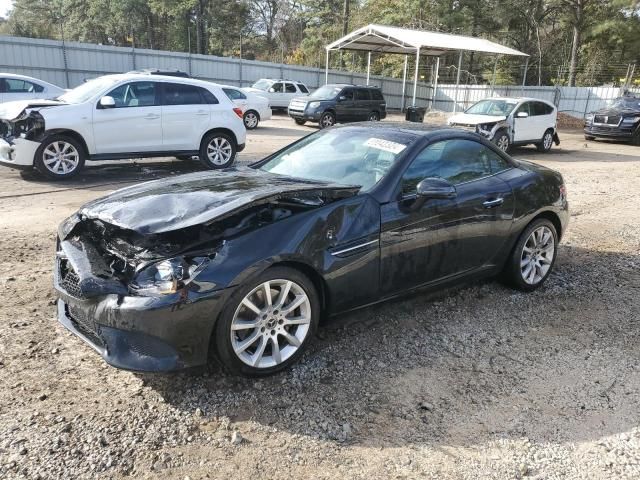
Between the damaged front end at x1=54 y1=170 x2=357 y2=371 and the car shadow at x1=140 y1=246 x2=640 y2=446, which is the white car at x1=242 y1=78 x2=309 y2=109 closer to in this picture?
the car shadow at x1=140 y1=246 x2=640 y2=446

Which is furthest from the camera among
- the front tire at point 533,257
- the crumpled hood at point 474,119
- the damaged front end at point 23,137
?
the crumpled hood at point 474,119

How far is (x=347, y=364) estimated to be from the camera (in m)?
3.65

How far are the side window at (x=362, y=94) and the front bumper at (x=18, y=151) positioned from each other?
1472 centimetres

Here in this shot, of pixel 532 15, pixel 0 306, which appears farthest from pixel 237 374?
pixel 532 15

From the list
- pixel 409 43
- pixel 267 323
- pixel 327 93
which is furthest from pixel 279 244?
pixel 409 43

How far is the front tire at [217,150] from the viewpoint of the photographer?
35.3 feet

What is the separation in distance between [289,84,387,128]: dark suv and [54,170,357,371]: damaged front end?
57.5 ft

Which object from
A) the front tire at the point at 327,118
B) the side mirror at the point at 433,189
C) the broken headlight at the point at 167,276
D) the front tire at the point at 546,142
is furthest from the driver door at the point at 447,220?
the front tire at the point at 327,118

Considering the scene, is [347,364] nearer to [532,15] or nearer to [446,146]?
[446,146]

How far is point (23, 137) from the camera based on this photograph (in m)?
8.66

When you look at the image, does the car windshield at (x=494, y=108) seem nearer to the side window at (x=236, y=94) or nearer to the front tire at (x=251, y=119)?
the front tire at (x=251, y=119)

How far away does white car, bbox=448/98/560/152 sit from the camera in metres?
14.8

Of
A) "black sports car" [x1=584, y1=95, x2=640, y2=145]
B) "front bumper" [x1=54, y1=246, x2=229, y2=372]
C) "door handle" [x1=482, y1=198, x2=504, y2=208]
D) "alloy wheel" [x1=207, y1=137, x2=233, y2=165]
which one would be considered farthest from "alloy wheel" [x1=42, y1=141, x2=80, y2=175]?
"black sports car" [x1=584, y1=95, x2=640, y2=145]

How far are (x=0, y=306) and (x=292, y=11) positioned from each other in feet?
186
